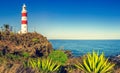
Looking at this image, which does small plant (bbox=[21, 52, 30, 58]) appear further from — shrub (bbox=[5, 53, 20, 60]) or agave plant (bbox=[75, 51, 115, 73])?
agave plant (bbox=[75, 51, 115, 73])

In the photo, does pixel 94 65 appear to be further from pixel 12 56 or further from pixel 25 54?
pixel 25 54

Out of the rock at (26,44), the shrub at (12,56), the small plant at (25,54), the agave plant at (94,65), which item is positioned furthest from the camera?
the rock at (26,44)

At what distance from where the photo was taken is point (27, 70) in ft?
36.7

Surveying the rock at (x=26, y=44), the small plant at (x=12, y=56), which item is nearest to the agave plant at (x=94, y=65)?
the small plant at (x=12, y=56)

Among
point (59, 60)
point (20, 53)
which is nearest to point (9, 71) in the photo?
point (59, 60)

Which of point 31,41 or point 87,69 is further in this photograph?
point 31,41

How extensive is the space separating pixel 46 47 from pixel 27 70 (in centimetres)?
2033

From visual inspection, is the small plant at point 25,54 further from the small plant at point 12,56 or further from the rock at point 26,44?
the small plant at point 12,56

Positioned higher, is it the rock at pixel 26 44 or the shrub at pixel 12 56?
the rock at pixel 26 44

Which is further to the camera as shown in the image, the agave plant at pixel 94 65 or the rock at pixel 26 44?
the rock at pixel 26 44

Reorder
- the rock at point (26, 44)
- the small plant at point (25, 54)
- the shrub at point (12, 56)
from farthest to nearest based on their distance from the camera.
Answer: the rock at point (26, 44) < the small plant at point (25, 54) < the shrub at point (12, 56)

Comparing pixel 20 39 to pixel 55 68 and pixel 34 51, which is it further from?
pixel 55 68

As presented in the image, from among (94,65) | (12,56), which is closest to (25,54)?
(12,56)

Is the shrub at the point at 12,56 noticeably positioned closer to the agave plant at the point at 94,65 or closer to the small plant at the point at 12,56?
the small plant at the point at 12,56
